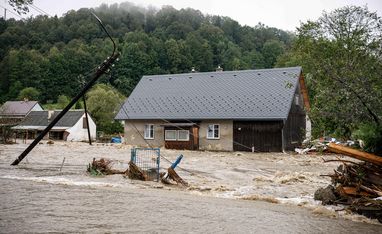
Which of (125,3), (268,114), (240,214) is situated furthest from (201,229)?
(125,3)

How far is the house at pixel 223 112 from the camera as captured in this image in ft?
108

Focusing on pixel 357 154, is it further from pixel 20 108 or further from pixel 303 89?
pixel 20 108

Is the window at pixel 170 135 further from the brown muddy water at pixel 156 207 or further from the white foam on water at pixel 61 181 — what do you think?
the white foam on water at pixel 61 181

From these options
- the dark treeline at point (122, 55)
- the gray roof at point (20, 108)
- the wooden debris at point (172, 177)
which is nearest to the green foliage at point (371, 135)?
the wooden debris at point (172, 177)

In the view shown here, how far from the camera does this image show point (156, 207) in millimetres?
10234

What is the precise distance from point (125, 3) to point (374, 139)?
16426 cm

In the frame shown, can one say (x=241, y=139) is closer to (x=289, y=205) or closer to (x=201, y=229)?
(x=289, y=205)

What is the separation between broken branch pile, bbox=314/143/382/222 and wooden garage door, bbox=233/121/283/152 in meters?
20.4

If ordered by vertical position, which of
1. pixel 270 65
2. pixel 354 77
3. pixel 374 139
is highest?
pixel 270 65

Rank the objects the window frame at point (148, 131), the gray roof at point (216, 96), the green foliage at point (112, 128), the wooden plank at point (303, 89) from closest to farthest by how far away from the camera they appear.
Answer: the gray roof at point (216, 96) < the wooden plank at point (303, 89) < the window frame at point (148, 131) < the green foliage at point (112, 128)

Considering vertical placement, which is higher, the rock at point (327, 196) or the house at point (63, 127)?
the house at point (63, 127)

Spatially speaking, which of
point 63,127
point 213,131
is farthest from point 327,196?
point 63,127

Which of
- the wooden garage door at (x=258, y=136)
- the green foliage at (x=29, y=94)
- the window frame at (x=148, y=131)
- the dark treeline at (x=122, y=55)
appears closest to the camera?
the wooden garage door at (x=258, y=136)

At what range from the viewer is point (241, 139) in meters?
33.5
